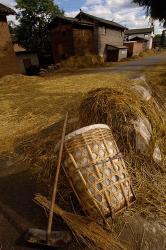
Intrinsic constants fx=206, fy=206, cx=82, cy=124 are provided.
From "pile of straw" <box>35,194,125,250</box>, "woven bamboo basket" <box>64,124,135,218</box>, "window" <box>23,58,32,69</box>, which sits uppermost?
"woven bamboo basket" <box>64,124,135,218</box>

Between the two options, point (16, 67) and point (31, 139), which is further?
point (16, 67)

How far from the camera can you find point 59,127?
5.60m

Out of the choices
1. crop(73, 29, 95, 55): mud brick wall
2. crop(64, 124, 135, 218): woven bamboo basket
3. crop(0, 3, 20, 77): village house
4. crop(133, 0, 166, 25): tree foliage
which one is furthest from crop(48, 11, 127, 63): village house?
crop(64, 124, 135, 218): woven bamboo basket

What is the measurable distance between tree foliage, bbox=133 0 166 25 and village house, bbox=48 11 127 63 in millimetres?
7441

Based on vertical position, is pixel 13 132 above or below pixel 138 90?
below

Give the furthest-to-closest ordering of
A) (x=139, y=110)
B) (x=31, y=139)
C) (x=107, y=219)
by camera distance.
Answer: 1. (x=31, y=139)
2. (x=139, y=110)
3. (x=107, y=219)

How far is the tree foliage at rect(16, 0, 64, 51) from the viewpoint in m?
33.9

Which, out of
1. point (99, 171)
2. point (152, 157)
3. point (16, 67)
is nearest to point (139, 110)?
point (152, 157)

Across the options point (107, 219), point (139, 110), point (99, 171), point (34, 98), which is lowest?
point (34, 98)

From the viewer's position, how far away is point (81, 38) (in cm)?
2617

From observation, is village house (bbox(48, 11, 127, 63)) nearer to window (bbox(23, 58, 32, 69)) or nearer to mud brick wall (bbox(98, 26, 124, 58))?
mud brick wall (bbox(98, 26, 124, 58))

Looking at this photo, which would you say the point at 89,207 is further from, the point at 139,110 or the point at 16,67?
the point at 16,67

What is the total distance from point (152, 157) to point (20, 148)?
304 cm

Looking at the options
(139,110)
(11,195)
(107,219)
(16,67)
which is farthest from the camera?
(16,67)
